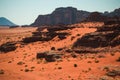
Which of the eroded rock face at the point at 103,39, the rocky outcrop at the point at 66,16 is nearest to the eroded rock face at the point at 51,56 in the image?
the eroded rock face at the point at 103,39

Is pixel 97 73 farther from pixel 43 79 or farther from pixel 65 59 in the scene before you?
pixel 65 59

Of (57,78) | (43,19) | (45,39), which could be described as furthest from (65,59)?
(43,19)

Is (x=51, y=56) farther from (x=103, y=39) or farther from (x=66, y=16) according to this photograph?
(x=66, y=16)

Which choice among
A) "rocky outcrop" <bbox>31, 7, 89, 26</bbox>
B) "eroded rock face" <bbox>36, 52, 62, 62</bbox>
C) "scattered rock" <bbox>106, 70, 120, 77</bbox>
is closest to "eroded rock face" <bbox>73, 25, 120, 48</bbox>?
"eroded rock face" <bbox>36, 52, 62, 62</bbox>

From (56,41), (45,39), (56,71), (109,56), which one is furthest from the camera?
(45,39)

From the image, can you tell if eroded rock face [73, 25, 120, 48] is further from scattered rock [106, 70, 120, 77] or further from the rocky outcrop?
the rocky outcrop

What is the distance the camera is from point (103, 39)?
33.2 m

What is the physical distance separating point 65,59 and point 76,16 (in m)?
109

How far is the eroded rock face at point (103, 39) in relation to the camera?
3225 cm

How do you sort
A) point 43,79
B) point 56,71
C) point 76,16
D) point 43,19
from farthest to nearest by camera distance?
point 43,19 < point 76,16 < point 56,71 < point 43,79

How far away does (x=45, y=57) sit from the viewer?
33219 mm

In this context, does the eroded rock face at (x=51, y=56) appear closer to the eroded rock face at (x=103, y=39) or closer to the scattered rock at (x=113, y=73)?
the eroded rock face at (x=103, y=39)

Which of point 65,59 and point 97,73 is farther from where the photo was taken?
point 65,59

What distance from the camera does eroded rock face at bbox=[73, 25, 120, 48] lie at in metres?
32.3
